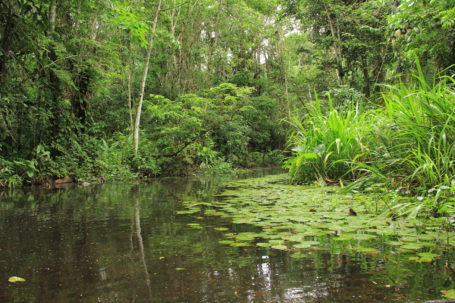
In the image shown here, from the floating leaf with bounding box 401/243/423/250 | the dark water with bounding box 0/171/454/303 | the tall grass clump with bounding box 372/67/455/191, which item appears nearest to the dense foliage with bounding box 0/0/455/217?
the tall grass clump with bounding box 372/67/455/191

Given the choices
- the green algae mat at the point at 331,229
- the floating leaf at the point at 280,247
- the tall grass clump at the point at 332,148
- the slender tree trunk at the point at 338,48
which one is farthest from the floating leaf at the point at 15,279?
the slender tree trunk at the point at 338,48

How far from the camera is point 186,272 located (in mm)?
1196

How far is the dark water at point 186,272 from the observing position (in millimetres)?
979

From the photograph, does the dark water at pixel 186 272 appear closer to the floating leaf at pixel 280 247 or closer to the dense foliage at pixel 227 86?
the floating leaf at pixel 280 247

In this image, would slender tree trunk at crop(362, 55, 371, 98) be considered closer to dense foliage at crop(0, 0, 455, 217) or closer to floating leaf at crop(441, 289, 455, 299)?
dense foliage at crop(0, 0, 455, 217)

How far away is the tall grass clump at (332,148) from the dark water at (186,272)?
7.67 feet

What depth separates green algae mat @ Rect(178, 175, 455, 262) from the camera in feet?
4.64

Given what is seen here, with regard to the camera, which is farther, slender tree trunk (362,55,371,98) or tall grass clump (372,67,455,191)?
slender tree trunk (362,55,371,98)

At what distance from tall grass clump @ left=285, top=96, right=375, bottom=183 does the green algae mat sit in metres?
1.21

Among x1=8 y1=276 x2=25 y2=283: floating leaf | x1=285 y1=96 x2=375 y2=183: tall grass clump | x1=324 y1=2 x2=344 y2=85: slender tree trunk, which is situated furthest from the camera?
x1=324 y1=2 x2=344 y2=85: slender tree trunk

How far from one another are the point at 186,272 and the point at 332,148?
10.3ft

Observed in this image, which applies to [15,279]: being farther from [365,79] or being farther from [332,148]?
[365,79]

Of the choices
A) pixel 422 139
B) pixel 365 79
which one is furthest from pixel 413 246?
pixel 365 79

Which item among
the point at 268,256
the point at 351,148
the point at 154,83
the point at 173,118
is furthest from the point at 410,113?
the point at 154,83
